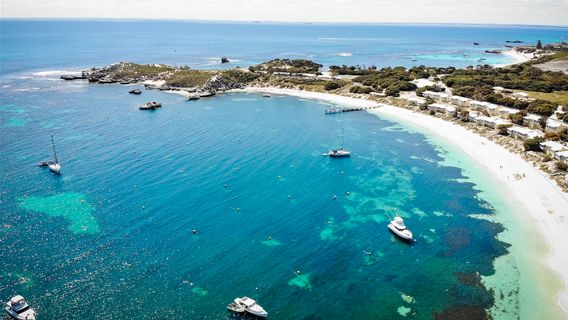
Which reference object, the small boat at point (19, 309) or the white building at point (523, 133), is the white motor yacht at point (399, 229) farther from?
the white building at point (523, 133)

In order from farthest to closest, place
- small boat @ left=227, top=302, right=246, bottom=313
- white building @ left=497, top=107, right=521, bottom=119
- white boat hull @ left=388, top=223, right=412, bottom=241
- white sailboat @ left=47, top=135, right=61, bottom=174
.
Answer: white building @ left=497, top=107, right=521, bottom=119 → white sailboat @ left=47, top=135, right=61, bottom=174 → white boat hull @ left=388, top=223, right=412, bottom=241 → small boat @ left=227, top=302, right=246, bottom=313

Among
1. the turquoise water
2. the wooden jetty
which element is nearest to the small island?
the wooden jetty

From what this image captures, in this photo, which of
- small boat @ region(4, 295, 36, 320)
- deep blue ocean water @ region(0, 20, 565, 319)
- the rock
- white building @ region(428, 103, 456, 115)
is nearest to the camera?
small boat @ region(4, 295, 36, 320)

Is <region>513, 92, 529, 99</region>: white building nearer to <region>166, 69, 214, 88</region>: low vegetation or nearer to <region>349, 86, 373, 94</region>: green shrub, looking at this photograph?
<region>349, 86, 373, 94</region>: green shrub

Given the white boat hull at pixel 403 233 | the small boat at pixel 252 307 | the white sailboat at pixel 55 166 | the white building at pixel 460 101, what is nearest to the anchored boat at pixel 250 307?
the small boat at pixel 252 307

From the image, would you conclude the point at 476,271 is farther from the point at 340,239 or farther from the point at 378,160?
the point at 378,160

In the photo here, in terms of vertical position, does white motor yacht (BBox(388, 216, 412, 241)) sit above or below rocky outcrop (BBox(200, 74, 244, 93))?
below

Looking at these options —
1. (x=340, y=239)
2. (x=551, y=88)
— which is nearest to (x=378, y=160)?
(x=340, y=239)
